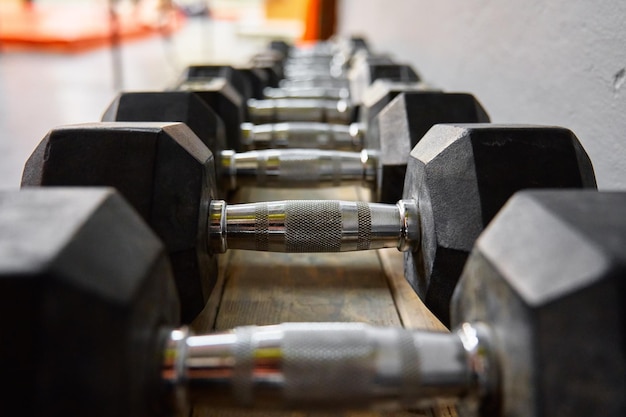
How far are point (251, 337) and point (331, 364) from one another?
5cm

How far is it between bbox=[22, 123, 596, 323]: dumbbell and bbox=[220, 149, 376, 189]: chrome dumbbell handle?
0.61 ft

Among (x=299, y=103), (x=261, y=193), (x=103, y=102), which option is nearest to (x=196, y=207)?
(x=261, y=193)

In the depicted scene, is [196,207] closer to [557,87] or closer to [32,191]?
[32,191]

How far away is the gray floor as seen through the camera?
1.61 meters

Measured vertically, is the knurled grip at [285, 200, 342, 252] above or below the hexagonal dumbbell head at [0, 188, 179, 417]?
below

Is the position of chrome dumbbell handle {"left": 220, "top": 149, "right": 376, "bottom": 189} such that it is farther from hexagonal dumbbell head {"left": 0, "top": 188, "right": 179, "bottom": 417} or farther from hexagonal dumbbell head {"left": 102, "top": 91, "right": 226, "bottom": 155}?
hexagonal dumbbell head {"left": 0, "top": 188, "right": 179, "bottom": 417}

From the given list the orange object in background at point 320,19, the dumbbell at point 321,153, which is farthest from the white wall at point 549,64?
the orange object in background at point 320,19

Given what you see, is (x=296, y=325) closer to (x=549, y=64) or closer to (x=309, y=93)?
(x=549, y=64)

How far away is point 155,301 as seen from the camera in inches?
13.7

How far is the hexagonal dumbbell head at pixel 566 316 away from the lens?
293mm

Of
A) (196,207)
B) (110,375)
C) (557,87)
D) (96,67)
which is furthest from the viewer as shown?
(96,67)

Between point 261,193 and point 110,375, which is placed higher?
point 110,375

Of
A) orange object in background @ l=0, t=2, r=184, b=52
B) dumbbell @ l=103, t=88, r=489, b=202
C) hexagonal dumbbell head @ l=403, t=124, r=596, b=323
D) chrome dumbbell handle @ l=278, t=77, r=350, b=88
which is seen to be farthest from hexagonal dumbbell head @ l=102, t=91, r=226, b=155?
orange object in background @ l=0, t=2, r=184, b=52

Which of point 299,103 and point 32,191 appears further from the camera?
point 299,103
